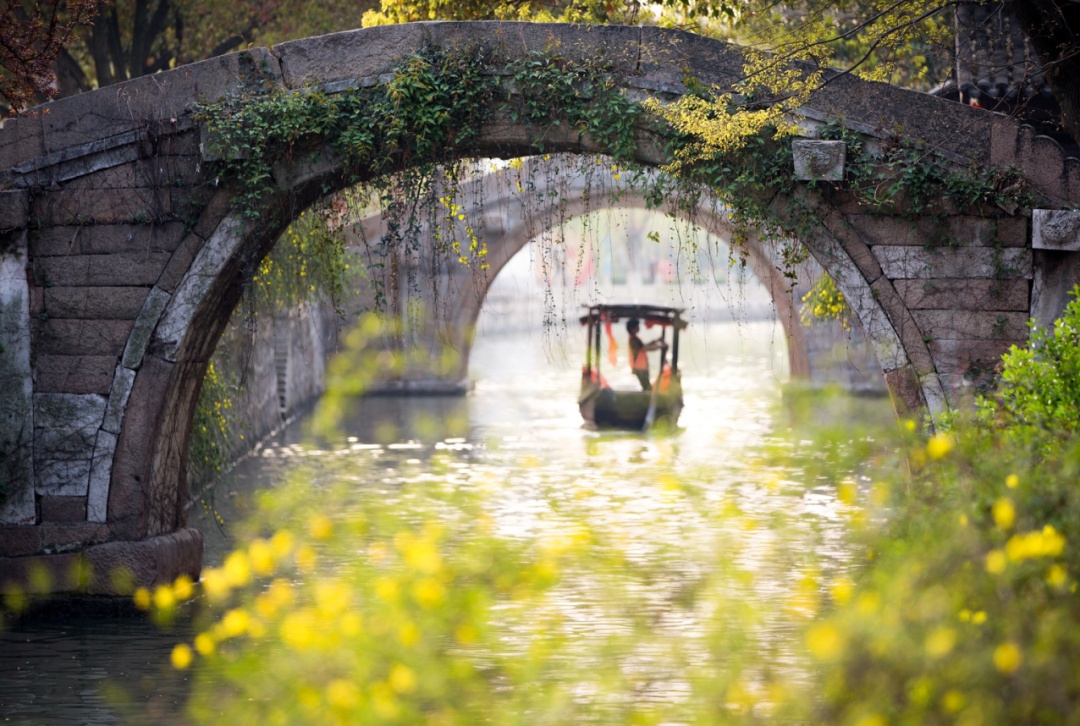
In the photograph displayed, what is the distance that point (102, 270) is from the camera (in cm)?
800

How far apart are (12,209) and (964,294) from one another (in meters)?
5.22

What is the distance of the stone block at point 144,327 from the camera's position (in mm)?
7938

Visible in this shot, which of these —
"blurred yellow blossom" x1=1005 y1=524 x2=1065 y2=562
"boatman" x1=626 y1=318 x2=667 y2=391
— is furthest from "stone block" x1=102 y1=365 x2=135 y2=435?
"boatman" x1=626 y1=318 x2=667 y2=391

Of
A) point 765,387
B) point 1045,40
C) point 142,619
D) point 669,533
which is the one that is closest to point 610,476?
point 669,533

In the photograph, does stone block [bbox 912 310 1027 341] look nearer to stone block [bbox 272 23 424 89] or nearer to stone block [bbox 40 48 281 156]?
stone block [bbox 272 23 424 89]

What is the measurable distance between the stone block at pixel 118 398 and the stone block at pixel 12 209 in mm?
977

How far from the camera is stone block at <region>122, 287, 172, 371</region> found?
794 cm

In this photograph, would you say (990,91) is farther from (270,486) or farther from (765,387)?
(765,387)

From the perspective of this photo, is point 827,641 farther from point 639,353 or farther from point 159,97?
point 639,353

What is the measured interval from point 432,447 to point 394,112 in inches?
298

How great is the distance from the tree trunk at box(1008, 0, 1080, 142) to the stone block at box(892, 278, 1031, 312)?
2.97 feet

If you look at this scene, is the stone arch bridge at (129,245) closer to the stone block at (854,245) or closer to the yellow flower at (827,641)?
the stone block at (854,245)

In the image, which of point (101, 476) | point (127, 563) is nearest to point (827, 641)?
point (127, 563)

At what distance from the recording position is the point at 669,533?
986 centimetres
